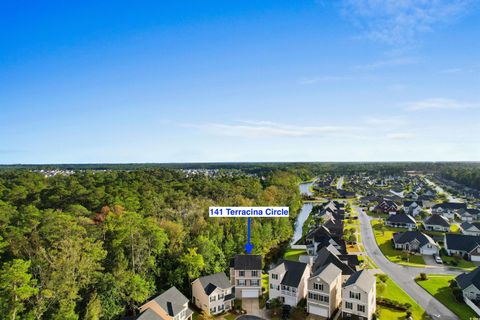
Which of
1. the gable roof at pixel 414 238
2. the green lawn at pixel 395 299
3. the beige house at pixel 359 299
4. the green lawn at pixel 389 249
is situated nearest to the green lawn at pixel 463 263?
the gable roof at pixel 414 238

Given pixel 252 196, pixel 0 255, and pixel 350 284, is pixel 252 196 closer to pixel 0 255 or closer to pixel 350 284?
pixel 350 284

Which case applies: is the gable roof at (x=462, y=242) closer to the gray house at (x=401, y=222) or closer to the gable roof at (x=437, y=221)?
the gable roof at (x=437, y=221)

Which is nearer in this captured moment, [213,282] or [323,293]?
[323,293]

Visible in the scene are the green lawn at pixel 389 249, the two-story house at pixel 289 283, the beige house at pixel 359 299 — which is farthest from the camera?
the green lawn at pixel 389 249

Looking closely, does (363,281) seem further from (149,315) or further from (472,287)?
(149,315)

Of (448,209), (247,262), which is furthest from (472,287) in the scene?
(448,209)

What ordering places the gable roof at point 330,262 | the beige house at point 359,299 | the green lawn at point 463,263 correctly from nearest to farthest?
the beige house at point 359,299
the gable roof at point 330,262
the green lawn at point 463,263

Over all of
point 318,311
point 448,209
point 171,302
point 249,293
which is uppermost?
point 448,209
